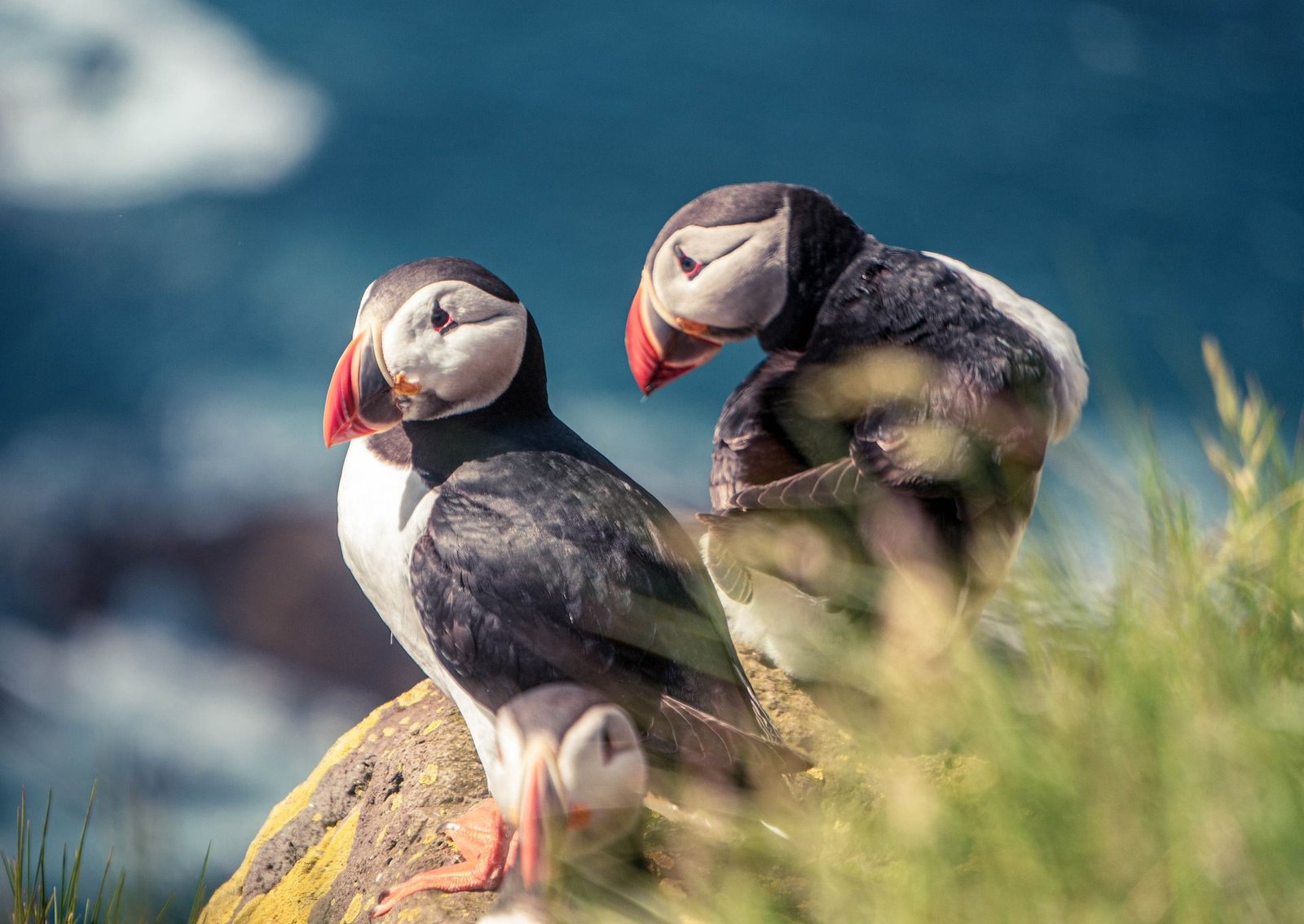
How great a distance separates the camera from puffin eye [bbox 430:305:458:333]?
4.50 feet

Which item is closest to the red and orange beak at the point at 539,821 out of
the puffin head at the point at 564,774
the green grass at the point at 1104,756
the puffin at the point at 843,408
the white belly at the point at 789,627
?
the puffin head at the point at 564,774

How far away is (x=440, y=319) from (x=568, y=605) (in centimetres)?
38

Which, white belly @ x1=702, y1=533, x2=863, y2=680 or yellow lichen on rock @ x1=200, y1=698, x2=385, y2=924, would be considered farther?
yellow lichen on rock @ x1=200, y1=698, x2=385, y2=924

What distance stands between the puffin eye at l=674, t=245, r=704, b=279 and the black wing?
1.32ft

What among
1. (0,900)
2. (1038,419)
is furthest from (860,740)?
(0,900)

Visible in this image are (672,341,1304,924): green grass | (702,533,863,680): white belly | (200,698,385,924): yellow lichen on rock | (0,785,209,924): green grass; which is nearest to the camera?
(672,341,1304,924): green grass

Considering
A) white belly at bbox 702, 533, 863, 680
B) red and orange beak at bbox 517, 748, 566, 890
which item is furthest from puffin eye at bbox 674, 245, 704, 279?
red and orange beak at bbox 517, 748, 566, 890

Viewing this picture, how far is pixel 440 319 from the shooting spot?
4.52ft

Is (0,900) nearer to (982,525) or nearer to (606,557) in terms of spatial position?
(606,557)

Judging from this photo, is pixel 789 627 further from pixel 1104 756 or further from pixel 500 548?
pixel 1104 756

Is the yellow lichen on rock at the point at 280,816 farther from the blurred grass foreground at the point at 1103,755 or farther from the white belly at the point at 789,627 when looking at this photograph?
the blurred grass foreground at the point at 1103,755

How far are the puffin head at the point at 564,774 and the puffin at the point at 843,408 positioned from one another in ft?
1.01

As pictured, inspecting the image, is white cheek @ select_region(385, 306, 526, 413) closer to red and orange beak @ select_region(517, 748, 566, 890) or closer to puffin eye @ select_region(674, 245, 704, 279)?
puffin eye @ select_region(674, 245, 704, 279)

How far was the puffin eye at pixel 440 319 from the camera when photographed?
137cm
